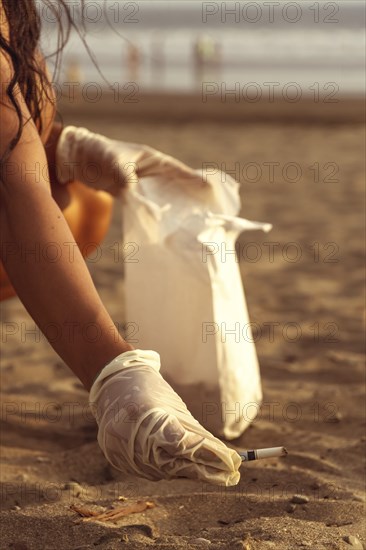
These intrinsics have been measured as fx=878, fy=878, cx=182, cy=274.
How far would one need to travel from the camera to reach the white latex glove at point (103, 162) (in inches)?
76.5

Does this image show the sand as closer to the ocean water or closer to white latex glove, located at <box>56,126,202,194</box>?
white latex glove, located at <box>56,126,202,194</box>

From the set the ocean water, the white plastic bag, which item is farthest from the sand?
the ocean water

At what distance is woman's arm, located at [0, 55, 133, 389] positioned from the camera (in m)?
1.28

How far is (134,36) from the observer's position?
61.4ft

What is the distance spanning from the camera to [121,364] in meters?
1.22

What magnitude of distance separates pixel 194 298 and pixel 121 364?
25.1 inches

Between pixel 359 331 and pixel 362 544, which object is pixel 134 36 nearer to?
pixel 359 331

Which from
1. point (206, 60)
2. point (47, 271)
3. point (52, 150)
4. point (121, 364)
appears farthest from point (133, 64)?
point (121, 364)

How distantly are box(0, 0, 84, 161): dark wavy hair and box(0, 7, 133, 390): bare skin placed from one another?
184mm

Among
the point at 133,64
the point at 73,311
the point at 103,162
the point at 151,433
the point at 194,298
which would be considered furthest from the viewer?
the point at 133,64

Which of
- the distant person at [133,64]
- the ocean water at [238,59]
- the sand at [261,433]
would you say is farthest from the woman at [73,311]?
the distant person at [133,64]

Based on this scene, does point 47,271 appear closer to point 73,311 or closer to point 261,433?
point 73,311

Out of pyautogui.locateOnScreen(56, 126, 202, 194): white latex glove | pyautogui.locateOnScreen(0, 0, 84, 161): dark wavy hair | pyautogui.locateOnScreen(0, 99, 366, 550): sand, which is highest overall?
pyautogui.locateOnScreen(0, 0, 84, 161): dark wavy hair

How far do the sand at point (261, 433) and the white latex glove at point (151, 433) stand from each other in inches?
6.5
